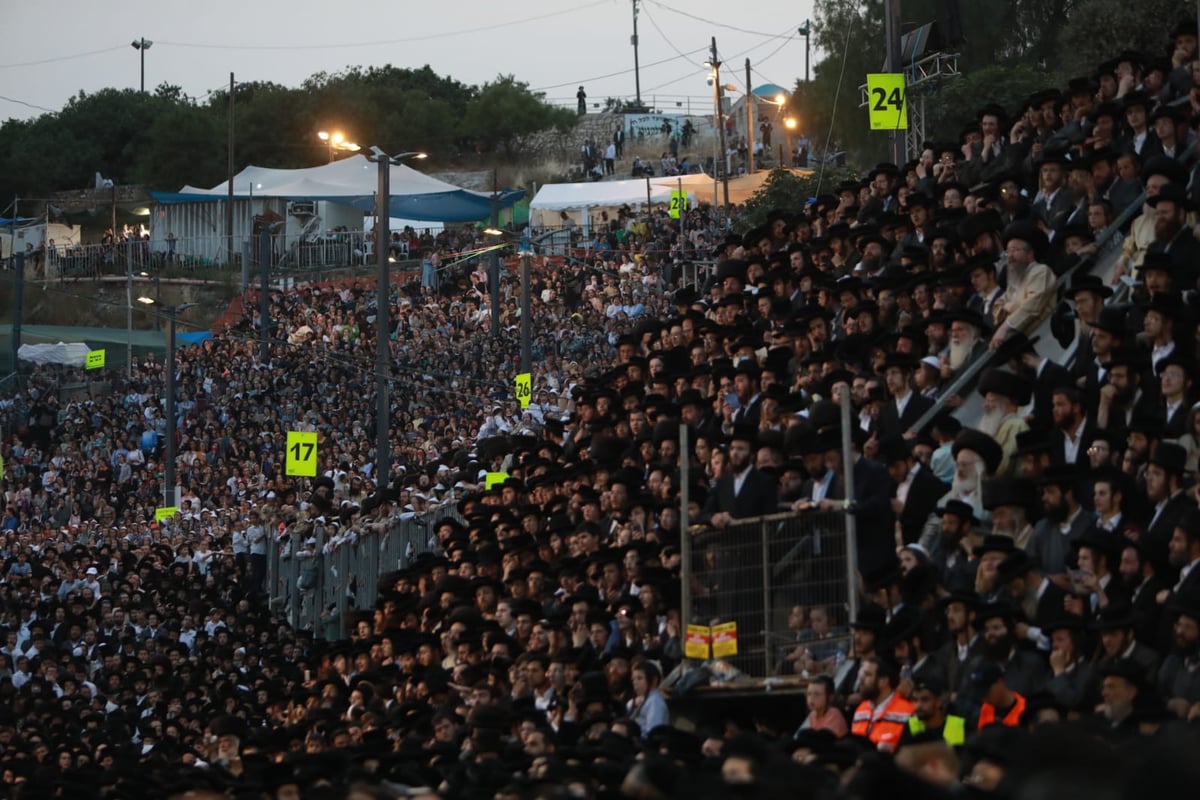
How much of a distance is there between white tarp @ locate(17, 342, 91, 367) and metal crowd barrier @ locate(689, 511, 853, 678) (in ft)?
152

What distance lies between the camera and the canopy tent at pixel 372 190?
6167 cm

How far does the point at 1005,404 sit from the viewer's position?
531 inches

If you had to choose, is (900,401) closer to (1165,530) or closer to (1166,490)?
(1166,490)

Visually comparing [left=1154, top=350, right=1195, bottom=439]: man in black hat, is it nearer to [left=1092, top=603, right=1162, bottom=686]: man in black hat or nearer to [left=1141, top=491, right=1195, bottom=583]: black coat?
[left=1141, top=491, right=1195, bottom=583]: black coat

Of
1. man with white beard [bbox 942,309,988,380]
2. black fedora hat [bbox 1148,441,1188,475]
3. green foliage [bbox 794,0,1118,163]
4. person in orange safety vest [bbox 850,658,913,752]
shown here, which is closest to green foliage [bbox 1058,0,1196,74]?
green foliage [bbox 794,0,1118,163]

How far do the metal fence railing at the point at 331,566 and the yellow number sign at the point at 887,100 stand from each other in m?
7.48

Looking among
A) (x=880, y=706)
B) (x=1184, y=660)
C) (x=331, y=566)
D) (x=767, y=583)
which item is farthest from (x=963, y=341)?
(x=331, y=566)

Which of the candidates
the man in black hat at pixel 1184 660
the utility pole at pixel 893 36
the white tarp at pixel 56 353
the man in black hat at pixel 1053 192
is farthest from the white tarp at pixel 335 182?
the man in black hat at pixel 1184 660

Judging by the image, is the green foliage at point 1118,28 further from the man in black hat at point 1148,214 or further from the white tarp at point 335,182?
the white tarp at point 335,182

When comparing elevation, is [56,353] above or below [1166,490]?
above

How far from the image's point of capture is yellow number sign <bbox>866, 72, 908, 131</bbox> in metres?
24.2

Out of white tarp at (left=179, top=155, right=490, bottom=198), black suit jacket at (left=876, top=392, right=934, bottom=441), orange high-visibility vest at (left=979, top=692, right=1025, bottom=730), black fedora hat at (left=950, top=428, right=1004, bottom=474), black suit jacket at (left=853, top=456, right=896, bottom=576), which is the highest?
white tarp at (left=179, top=155, right=490, bottom=198)

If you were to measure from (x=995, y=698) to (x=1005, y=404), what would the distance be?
329cm

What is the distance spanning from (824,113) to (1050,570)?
4322 cm
